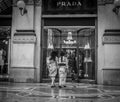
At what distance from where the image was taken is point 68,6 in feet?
53.0

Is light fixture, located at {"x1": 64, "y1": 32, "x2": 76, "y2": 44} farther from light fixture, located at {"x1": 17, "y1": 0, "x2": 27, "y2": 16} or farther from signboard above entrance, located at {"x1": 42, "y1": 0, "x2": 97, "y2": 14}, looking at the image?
light fixture, located at {"x1": 17, "y1": 0, "x2": 27, "y2": 16}

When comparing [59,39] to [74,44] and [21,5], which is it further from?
[21,5]

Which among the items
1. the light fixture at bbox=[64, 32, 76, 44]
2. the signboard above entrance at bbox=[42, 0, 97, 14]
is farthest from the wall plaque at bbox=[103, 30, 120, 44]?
the light fixture at bbox=[64, 32, 76, 44]

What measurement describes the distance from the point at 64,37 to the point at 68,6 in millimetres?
2137

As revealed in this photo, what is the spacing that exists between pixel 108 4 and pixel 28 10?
529 centimetres

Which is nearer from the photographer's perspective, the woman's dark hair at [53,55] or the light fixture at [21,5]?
the woman's dark hair at [53,55]

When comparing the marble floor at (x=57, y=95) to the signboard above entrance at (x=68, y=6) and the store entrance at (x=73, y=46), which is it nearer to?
the store entrance at (x=73, y=46)

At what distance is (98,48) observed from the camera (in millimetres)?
15516

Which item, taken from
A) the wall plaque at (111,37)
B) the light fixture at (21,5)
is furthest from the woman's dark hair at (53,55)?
the light fixture at (21,5)

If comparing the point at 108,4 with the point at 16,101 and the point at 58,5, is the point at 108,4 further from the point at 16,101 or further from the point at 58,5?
the point at 16,101

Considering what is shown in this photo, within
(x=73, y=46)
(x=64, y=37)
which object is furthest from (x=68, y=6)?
(x=73, y=46)

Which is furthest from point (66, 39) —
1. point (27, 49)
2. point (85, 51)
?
point (27, 49)

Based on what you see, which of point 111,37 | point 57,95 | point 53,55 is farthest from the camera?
point 111,37

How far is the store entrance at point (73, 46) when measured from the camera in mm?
15914
